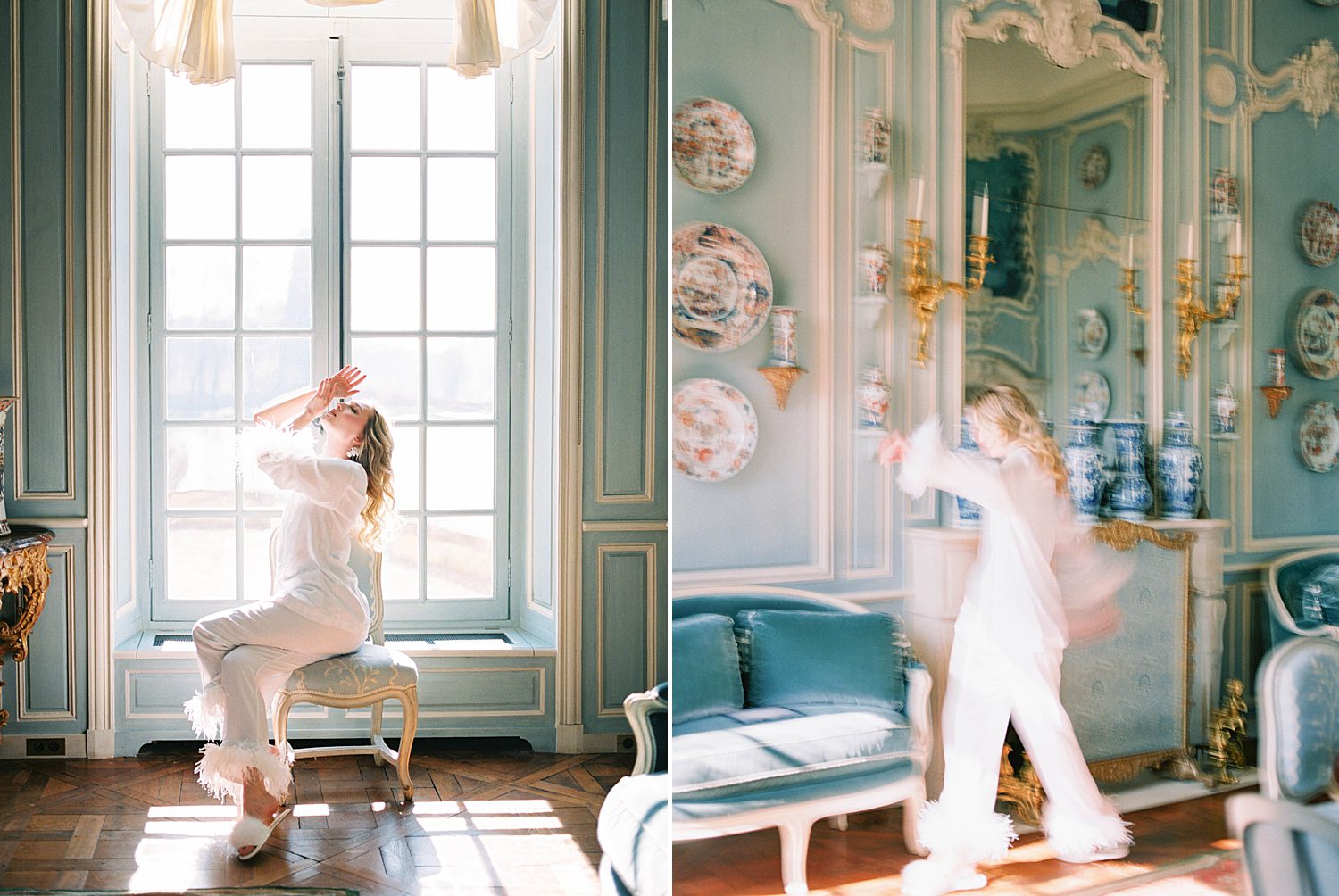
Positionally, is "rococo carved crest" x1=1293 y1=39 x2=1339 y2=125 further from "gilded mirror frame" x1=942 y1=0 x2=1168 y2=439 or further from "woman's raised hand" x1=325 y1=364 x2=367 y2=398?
"woman's raised hand" x1=325 y1=364 x2=367 y2=398

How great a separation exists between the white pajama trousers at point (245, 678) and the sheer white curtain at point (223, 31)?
1608mm

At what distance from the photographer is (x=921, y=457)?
122cm

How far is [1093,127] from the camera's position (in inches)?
46.4

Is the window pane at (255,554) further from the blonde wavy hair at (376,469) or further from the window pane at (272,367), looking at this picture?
the blonde wavy hair at (376,469)

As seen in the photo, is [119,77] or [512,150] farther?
[512,150]

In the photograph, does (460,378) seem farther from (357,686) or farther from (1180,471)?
(1180,471)

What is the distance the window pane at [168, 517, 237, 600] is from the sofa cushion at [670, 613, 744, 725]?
10.5ft

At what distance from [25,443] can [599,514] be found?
81.7 inches

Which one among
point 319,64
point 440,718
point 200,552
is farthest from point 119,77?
point 440,718

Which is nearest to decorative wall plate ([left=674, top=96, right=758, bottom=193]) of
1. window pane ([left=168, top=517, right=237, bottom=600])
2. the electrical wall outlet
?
window pane ([left=168, top=517, right=237, bottom=600])

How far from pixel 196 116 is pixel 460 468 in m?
1.74

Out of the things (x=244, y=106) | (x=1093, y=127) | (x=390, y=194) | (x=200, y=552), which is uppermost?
(x=244, y=106)

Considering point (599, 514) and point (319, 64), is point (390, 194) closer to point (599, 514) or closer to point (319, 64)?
point (319, 64)

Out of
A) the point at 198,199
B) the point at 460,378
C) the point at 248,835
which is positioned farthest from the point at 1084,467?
the point at 198,199
